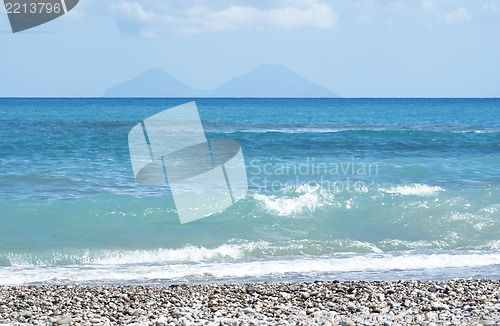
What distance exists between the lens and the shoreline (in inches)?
235

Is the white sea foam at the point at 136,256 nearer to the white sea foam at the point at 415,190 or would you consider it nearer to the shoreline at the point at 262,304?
the shoreline at the point at 262,304

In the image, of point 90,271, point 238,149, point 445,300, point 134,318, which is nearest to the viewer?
point 134,318

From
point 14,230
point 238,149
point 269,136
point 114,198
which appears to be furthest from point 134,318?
point 269,136

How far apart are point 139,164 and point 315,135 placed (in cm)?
1462

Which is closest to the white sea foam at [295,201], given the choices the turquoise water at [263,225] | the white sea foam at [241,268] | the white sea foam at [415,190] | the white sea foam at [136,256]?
the turquoise water at [263,225]

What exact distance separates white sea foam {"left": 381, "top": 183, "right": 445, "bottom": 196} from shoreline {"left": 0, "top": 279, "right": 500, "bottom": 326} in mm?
7548

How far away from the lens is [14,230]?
11.8 meters

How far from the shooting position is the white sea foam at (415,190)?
15109mm

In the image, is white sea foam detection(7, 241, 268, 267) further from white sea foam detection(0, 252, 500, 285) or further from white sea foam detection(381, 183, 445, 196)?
white sea foam detection(381, 183, 445, 196)

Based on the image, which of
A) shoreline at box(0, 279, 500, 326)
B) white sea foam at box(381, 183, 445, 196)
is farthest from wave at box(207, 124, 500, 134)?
shoreline at box(0, 279, 500, 326)

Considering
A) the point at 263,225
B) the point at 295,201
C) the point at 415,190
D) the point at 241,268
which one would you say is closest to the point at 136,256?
the point at 241,268

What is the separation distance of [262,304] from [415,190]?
995 centimetres

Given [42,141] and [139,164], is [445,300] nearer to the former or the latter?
[139,164]

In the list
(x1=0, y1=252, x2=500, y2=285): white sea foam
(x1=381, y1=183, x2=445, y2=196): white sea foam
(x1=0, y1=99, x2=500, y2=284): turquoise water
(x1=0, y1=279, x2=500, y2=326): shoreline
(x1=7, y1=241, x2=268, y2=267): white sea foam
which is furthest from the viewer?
(x1=381, y1=183, x2=445, y2=196): white sea foam
